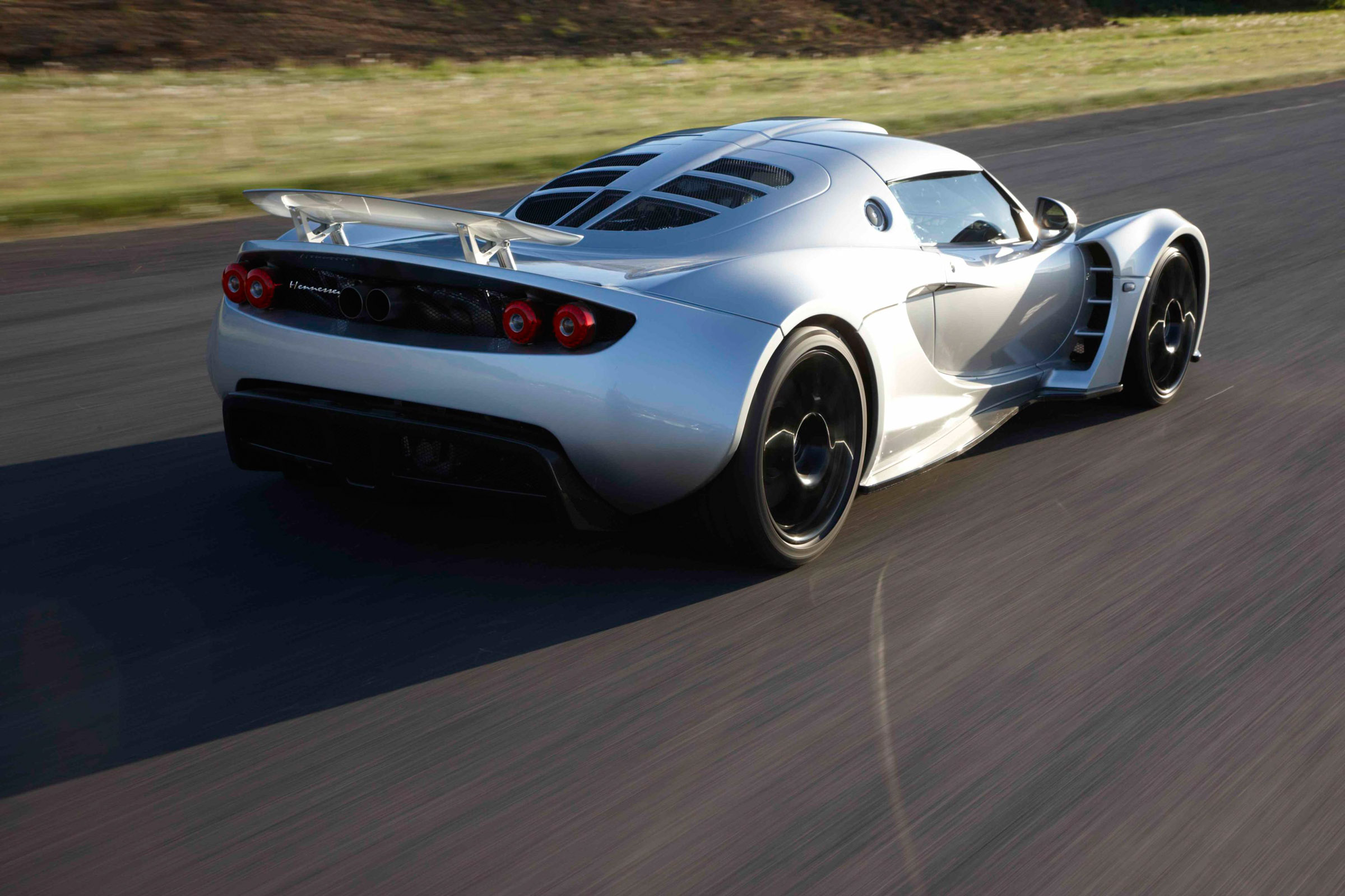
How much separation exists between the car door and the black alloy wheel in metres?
0.35

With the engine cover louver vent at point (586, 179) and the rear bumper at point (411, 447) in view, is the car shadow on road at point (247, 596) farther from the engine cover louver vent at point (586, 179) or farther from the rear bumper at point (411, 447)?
the engine cover louver vent at point (586, 179)

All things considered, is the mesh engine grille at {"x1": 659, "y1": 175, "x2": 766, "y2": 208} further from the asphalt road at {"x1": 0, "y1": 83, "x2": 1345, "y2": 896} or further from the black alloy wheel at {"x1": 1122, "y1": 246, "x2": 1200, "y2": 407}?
the black alloy wheel at {"x1": 1122, "y1": 246, "x2": 1200, "y2": 407}

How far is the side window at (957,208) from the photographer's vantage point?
4.74 m

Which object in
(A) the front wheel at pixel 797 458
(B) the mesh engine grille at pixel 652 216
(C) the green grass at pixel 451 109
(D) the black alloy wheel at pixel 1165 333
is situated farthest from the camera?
(C) the green grass at pixel 451 109

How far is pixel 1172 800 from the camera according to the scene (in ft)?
9.17

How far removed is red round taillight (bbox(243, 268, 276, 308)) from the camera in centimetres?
402

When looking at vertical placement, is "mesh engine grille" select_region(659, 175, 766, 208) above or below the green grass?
above

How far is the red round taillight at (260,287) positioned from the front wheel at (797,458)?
141 cm

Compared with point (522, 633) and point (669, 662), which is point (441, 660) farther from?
point (669, 662)

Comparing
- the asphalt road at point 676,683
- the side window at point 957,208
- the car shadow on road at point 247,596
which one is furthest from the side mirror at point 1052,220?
the car shadow on road at point 247,596

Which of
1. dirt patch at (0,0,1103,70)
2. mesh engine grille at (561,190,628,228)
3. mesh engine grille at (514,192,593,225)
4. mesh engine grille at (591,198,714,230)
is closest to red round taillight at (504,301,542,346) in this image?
mesh engine grille at (591,198,714,230)

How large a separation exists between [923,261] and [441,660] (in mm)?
2075

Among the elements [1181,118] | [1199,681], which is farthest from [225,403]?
[1181,118]

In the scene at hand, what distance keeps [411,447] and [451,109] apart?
15.5 meters
